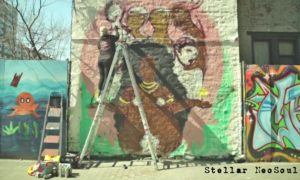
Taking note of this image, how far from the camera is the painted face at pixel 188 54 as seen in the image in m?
12.0

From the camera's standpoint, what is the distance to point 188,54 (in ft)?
39.4

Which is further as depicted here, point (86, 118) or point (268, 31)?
point (268, 31)

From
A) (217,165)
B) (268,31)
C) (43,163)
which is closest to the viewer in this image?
(43,163)

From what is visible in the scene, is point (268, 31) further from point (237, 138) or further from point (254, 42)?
point (237, 138)

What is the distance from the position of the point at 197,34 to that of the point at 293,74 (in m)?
3.00

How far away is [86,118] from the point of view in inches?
462

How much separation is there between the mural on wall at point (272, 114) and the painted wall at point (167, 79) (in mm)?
405

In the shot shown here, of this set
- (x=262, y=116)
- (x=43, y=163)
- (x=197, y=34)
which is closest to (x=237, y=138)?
(x=262, y=116)

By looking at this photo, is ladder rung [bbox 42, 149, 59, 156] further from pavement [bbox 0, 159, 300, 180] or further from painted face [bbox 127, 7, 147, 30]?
painted face [bbox 127, 7, 147, 30]

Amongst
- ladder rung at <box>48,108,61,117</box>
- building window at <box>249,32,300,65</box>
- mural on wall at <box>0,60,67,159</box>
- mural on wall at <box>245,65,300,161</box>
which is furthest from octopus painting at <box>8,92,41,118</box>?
building window at <box>249,32,300,65</box>

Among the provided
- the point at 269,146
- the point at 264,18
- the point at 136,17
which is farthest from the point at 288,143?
the point at 136,17

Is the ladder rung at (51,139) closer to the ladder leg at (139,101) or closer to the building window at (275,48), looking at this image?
the ladder leg at (139,101)

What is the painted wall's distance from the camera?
11.8 m

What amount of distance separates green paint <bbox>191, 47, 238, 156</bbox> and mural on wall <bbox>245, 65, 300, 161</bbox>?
546mm
